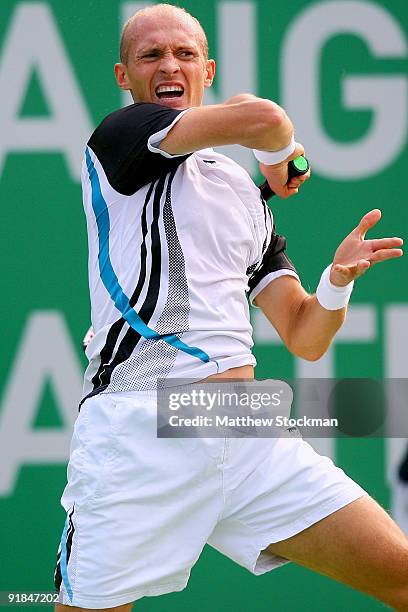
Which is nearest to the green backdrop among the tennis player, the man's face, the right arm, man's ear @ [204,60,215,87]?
man's ear @ [204,60,215,87]

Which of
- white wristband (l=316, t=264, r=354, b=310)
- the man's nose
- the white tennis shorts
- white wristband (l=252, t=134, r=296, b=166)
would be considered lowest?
the white tennis shorts

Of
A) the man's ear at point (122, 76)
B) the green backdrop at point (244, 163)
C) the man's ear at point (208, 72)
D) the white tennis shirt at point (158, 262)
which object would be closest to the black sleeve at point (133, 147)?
the white tennis shirt at point (158, 262)

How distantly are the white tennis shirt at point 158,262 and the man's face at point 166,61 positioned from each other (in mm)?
227

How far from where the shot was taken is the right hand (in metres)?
3.11

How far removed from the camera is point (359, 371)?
14.8ft

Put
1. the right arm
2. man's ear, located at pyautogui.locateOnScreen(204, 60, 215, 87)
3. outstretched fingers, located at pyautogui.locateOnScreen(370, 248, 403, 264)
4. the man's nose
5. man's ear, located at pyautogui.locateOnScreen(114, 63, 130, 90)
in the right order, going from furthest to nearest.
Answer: man's ear, located at pyautogui.locateOnScreen(204, 60, 215, 87)
man's ear, located at pyautogui.locateOnScreen(114, 63, 130, 90)
the man's nose
outstretched fingers, located at pyautogui.locateOnScreen(370, 248, 403, 264)
the right arm

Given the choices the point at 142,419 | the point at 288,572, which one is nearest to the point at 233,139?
the point at 142,419

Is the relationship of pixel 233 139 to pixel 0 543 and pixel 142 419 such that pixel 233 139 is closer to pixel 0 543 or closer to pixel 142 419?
pixel 142 419

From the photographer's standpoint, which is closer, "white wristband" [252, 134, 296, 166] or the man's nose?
"white wristband" [252, 134, 296, 166]

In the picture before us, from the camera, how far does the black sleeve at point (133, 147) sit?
300cm

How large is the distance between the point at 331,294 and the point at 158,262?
52 cm

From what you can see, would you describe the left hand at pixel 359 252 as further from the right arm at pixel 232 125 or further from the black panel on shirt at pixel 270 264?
the right arm at pixel 232 125

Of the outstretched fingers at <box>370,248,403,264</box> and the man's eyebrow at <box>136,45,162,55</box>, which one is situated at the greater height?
the man's eyebrow at <box>136,45,162,55</box>

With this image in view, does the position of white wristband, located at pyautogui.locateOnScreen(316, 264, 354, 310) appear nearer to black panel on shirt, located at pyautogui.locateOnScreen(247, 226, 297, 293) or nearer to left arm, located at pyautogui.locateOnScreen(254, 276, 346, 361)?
left arm, located at pyautogui.locateOnScreen(254, 276, 346, 361)
